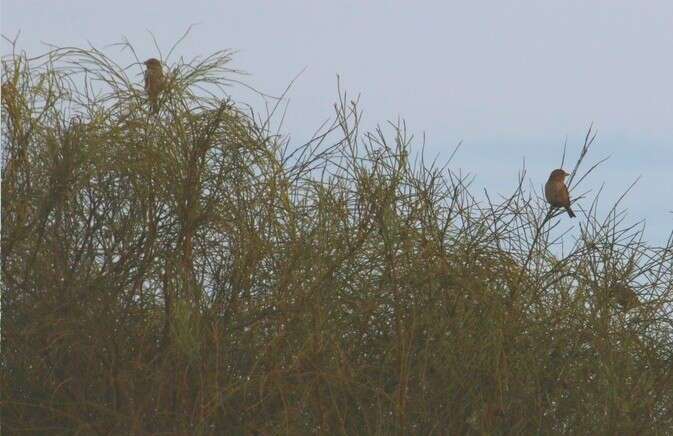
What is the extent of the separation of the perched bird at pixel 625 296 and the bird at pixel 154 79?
329 cm

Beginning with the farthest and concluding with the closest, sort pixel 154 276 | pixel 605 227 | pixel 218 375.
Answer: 1. pixel 605 227
2. pixel 154 276
3. pixel 218 375

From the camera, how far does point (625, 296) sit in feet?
27.2

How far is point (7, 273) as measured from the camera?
743cm

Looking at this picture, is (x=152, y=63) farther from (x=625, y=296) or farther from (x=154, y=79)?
(x=625, y=296)

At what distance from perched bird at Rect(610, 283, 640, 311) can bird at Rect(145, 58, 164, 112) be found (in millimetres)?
3292

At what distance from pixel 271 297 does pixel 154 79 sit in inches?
66.9

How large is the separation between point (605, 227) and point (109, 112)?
131 inches

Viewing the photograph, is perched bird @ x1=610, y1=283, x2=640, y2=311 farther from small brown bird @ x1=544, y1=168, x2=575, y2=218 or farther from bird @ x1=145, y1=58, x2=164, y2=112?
bird @ x1=145, y1=58, x2=164, y2=112

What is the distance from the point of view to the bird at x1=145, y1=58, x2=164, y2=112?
26.3 ft

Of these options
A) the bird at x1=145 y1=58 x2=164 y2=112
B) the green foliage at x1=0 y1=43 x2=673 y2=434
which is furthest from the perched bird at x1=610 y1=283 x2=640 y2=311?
the bird at x1=145 y1=58 x2=164 y2=112

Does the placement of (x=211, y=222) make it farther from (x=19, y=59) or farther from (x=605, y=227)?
(x=605, y=227)

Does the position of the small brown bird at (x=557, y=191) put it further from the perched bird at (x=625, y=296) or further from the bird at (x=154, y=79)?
the bird at (x=154, y=79)

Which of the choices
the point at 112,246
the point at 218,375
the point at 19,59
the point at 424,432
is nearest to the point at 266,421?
the point at 218,375

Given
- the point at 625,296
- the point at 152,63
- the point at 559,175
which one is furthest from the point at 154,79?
the point at 625,296
